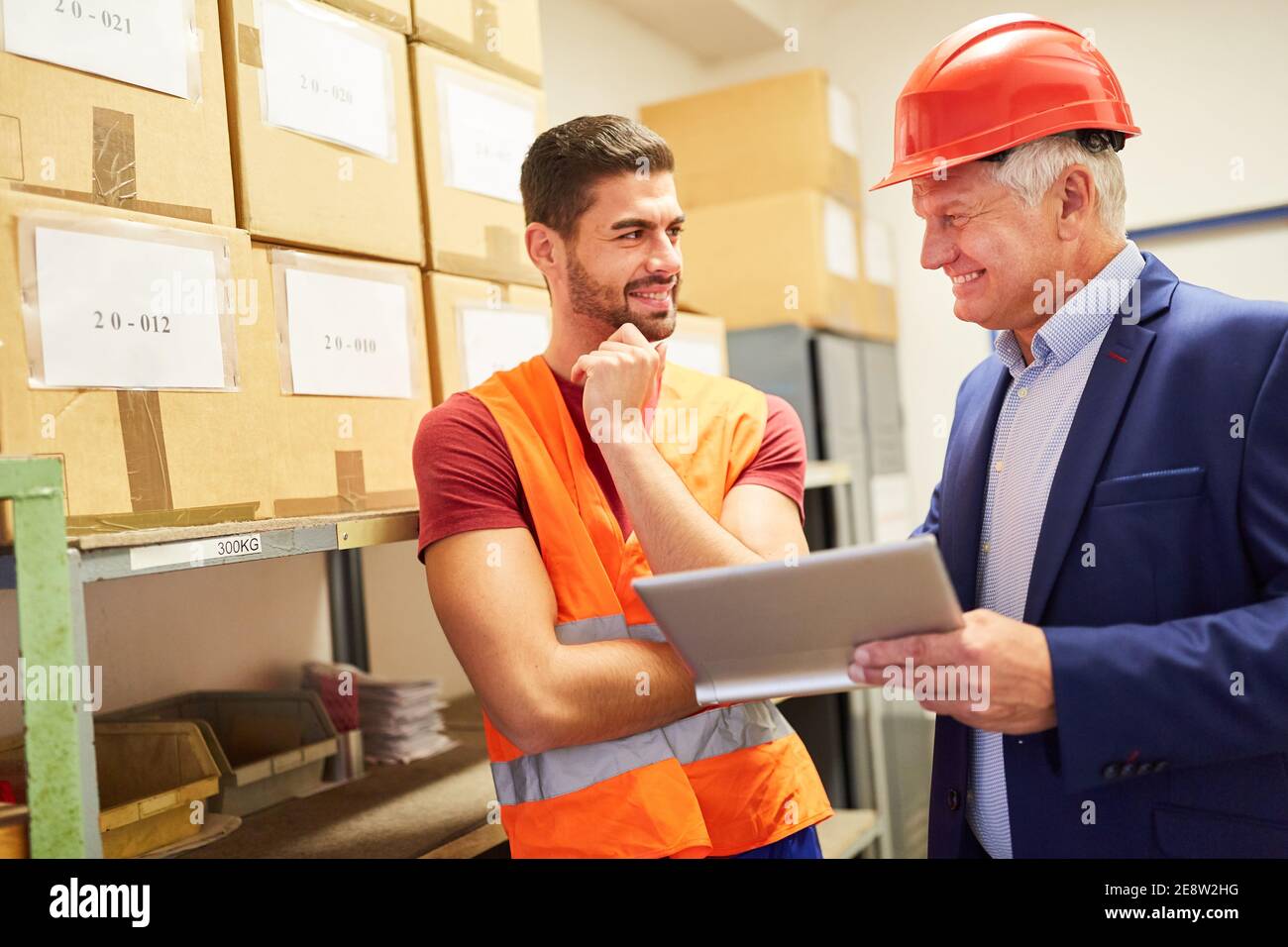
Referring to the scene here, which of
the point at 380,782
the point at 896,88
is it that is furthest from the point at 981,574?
the point at 896,88

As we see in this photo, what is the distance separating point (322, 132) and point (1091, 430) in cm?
115

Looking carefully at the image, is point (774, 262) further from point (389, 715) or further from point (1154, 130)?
point (389, 715)

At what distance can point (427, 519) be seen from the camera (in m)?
1.41

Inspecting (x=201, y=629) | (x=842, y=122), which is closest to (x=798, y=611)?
(x=201, y=629)

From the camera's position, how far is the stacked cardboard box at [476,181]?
5.81 feet

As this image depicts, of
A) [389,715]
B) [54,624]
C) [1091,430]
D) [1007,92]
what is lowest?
[389,715]

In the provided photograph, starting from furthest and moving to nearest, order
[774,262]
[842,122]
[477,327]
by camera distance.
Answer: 1. [842,122]
2. [774,262]
3. [477,327]

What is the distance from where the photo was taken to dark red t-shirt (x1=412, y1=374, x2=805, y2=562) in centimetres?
138

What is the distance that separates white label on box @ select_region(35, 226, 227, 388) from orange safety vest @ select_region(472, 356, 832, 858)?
377 mm

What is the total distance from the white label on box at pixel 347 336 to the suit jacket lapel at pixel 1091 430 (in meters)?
1.01

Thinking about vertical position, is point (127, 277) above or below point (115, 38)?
below

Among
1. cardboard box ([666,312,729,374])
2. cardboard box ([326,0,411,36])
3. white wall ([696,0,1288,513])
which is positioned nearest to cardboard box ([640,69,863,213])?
white wall ([696,0,1288,513])

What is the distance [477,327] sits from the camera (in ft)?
6.01
